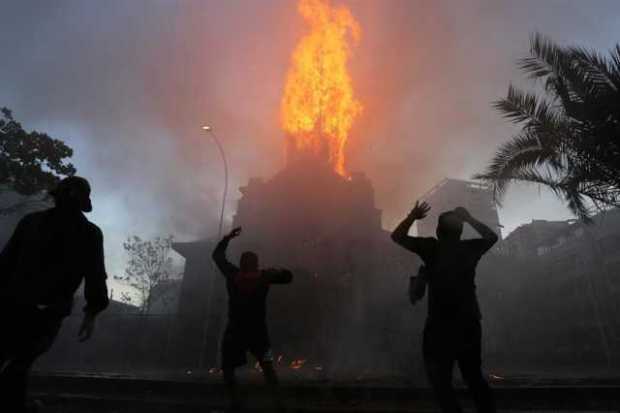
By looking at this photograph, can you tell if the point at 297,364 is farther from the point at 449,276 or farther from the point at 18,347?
the point at 18,347

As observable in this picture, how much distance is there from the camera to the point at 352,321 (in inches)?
774

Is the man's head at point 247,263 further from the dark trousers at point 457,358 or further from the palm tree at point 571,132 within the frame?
the palm tree at point 571,132

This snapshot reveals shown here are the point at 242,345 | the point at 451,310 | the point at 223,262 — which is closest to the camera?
the point at 451,310

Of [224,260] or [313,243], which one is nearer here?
[224,260]

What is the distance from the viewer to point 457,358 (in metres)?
3.09

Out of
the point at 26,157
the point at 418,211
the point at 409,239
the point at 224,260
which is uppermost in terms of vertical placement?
the point at 26,157

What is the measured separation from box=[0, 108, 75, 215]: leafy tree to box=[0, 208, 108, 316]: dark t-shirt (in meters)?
18.3

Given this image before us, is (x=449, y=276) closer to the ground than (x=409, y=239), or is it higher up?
closer to the ground

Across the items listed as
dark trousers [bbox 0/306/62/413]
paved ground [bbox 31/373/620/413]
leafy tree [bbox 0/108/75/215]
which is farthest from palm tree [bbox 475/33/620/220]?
leafy tree [bbox 0/108/75/215]

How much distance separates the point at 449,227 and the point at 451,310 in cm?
72

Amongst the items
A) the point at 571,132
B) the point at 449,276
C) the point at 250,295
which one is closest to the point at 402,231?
the point at 449,276

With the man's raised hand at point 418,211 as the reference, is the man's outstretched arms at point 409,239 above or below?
below

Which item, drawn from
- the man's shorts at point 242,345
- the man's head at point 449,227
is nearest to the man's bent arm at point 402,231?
the man's head at point 449,227

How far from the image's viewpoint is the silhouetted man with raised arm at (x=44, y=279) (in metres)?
2.46
